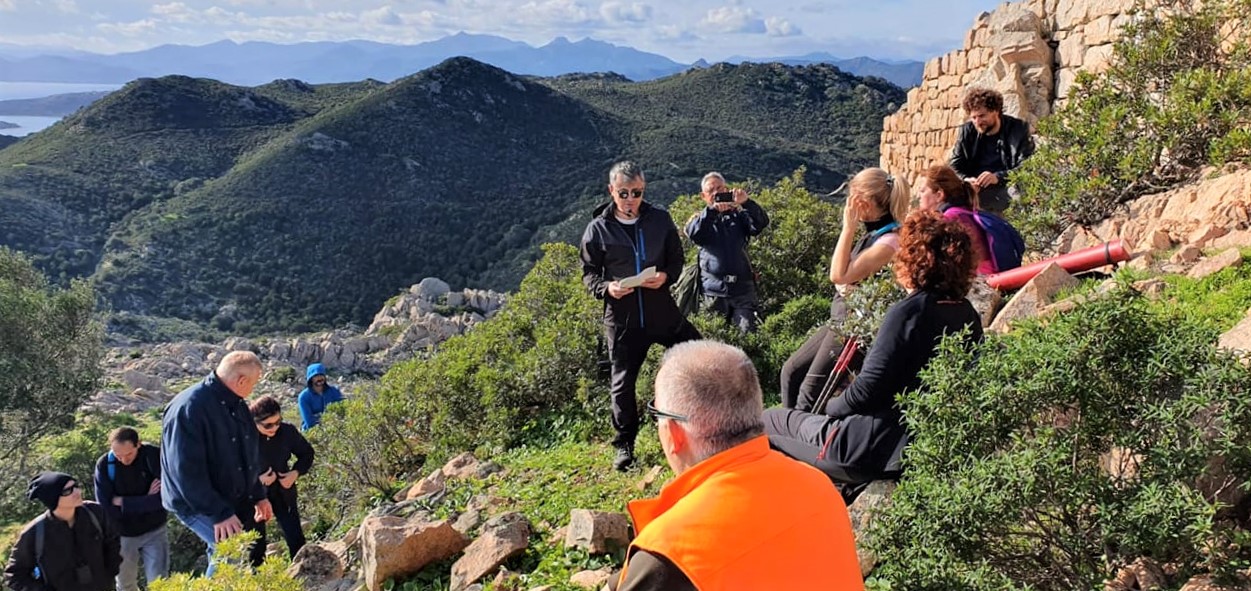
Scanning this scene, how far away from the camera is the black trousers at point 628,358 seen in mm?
4941

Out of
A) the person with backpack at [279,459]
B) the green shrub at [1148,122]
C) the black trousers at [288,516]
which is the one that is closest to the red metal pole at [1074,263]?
the green shrub at [1148,122]

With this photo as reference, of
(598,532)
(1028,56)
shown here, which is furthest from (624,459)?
(1028,56)

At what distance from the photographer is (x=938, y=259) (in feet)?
9.82

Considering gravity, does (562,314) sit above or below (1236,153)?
below

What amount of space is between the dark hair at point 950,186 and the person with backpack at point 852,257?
0.73 metres

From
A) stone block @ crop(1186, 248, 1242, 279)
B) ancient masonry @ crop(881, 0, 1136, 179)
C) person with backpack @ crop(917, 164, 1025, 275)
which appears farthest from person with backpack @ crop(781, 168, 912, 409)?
ancient masonry @ crop(881, 0, 1136, 179)

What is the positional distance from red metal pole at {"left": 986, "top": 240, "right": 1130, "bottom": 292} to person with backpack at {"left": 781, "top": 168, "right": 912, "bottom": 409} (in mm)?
1191

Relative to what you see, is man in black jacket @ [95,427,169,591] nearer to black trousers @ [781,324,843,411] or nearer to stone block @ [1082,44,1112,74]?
black trousers @ [781,324,843,411]

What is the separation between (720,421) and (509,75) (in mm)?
63028

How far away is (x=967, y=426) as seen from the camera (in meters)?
2.57

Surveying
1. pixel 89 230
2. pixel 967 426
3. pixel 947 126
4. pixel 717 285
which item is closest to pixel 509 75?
pixel 89 230

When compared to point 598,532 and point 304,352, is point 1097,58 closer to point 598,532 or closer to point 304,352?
point 598,532

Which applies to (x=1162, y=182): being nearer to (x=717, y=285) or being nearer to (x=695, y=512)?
(x=717, y=285)

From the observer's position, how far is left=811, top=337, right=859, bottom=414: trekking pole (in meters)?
3.61
